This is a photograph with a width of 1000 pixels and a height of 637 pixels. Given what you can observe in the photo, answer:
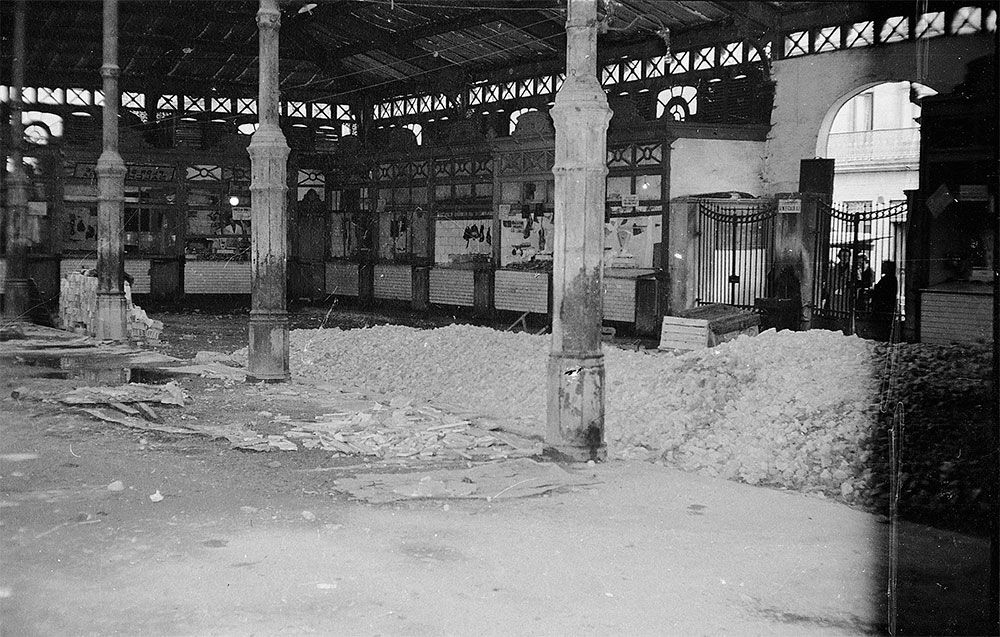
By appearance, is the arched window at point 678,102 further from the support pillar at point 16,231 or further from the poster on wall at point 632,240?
the support pillar at point 16,231

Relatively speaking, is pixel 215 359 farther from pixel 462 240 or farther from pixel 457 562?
pixel 457 562

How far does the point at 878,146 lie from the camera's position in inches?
1212

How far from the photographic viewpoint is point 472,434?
28.1 ft

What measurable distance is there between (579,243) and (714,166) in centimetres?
1146

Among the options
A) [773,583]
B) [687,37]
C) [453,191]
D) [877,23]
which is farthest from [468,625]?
[453,191]

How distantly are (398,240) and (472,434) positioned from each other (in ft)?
57.9

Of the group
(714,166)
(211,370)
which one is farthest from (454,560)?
(714,166)

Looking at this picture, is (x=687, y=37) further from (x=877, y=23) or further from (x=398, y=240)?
(x=398, y=240)

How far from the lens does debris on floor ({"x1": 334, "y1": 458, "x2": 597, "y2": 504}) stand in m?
6.59

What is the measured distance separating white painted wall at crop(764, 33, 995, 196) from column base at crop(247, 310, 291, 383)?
898 cm

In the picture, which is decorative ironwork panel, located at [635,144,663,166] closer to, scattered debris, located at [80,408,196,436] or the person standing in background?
the person standing in background

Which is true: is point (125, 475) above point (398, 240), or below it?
below

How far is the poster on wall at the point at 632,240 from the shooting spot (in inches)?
720

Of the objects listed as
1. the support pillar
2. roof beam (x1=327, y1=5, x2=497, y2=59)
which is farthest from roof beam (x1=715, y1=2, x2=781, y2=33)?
the support pillar
